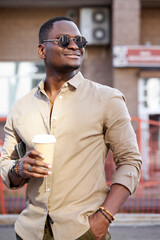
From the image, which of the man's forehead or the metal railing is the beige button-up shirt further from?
the metal railing

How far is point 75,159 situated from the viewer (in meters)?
2.12

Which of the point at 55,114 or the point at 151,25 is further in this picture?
the point at 151,25

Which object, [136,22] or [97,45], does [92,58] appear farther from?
[136,22]

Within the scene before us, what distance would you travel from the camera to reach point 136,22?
394 inches

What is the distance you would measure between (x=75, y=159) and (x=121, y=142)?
0.26 metres

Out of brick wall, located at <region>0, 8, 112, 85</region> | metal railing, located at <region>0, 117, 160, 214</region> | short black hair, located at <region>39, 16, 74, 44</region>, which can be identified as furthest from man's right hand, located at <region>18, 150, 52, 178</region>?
→ brick wall, located at <region>0, 8, 112, 85</region>

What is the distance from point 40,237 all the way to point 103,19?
362 inches

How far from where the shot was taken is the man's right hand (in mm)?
1860

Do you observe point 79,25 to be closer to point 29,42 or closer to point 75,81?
point 29,42

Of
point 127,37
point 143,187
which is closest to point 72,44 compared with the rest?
point 143,187

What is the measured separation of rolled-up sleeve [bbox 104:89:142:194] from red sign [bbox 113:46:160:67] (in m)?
7.78

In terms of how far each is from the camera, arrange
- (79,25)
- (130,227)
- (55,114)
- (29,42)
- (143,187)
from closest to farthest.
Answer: (55,114), (130,227), (143,187), (79,25), (29,42)

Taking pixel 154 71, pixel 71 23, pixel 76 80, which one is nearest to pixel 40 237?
pixel 76 80

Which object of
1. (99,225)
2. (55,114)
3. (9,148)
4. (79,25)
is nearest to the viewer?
(99,225)
